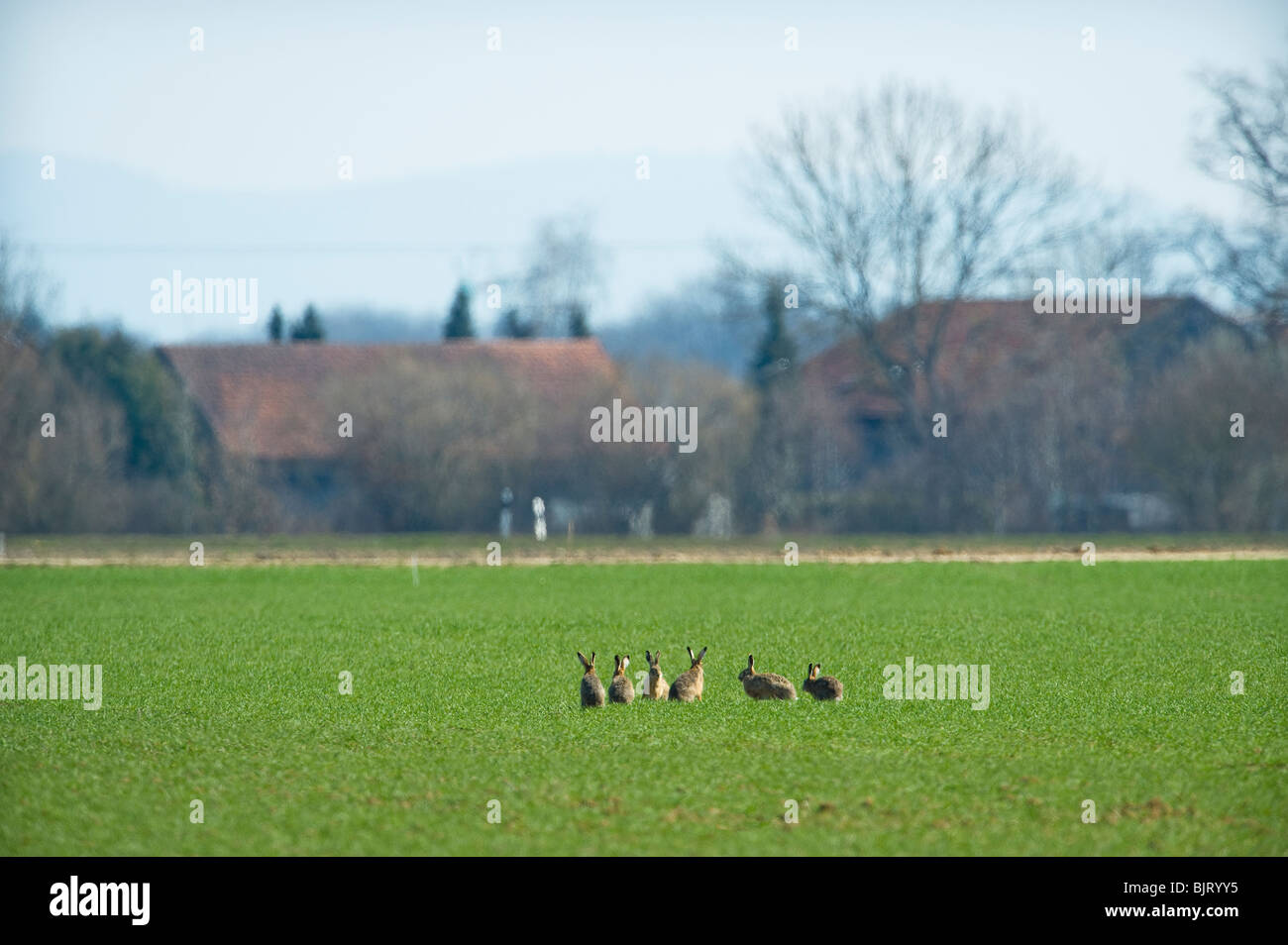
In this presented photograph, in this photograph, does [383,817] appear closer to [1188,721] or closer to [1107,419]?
[1188,721]

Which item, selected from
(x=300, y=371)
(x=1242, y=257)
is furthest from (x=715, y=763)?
(x=300, y=371)

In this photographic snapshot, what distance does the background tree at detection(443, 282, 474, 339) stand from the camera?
6475 centimetres

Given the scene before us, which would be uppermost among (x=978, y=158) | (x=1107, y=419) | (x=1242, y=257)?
(x=978, y=158)

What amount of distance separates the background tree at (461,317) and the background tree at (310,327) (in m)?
5.10

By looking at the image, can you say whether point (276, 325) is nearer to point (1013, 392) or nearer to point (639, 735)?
point (1013, 392)

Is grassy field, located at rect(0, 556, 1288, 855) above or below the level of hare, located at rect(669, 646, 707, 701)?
below

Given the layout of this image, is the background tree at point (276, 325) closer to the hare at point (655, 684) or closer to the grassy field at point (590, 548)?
the grassy field at point (590, 548)

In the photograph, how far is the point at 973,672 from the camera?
51.2 feet

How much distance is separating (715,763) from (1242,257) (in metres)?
40.6

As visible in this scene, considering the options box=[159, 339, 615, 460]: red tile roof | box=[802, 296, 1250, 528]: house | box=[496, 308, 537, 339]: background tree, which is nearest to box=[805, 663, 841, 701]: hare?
box=[802, 296, 1250, 528]: house

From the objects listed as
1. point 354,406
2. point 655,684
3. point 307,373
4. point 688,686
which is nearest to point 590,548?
point 354,406

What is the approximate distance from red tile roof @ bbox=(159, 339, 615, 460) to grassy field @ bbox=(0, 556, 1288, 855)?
25986 mm

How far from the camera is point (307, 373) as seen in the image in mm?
53688

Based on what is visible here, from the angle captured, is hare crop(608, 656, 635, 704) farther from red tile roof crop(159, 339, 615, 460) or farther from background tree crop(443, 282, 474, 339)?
background tree crop(443, 282, 474, 339)
